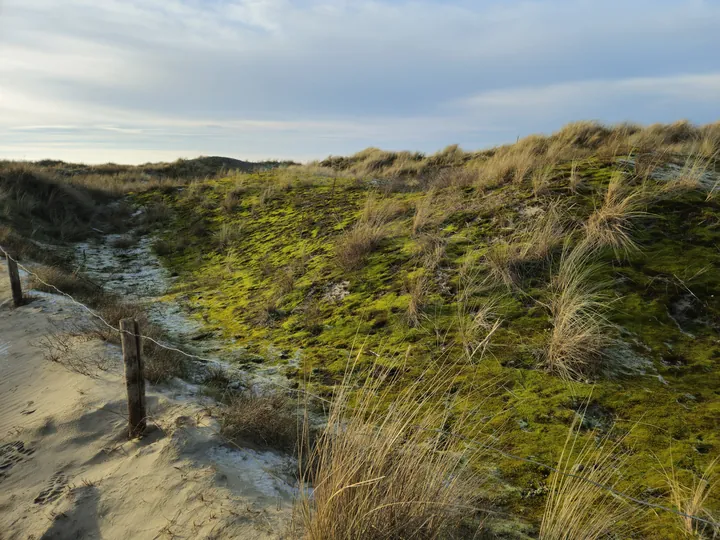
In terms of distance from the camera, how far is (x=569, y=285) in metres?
4.53

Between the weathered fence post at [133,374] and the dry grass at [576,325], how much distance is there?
3.80 metres

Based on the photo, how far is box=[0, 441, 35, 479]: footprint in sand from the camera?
358 cm

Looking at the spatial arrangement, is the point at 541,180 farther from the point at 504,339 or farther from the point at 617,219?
the point at 504,339

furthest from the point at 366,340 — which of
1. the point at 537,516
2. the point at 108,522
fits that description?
the point at 108,522

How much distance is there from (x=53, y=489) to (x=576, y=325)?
188 inches

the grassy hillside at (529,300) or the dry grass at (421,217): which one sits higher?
the dry grass at (421,217)

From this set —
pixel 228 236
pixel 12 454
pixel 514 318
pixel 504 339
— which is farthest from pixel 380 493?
pixel 228 236

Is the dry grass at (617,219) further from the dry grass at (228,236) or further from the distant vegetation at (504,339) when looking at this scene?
the dry grass at (228,236)

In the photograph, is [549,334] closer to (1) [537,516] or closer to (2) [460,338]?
(2) [460,338]

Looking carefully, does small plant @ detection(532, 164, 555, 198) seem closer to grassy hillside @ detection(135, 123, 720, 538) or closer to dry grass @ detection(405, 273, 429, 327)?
grassy hillside @ detection(135, 123, 720, 538)

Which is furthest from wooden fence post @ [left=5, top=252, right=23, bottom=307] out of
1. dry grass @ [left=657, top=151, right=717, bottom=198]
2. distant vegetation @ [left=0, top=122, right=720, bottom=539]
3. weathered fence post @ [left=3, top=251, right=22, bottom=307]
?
dry grass @ [left=657, top=151, right=717, bottom=198]

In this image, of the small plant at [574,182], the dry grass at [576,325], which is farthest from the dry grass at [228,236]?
the dry grass at [576,325]

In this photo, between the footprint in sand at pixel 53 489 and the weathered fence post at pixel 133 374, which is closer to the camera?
the footprint in sand at pixel 53 489

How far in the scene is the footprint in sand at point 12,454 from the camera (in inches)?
141
